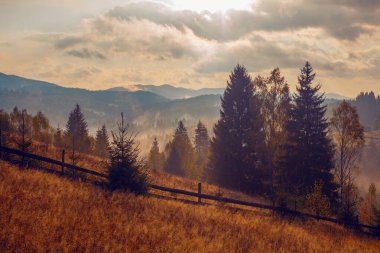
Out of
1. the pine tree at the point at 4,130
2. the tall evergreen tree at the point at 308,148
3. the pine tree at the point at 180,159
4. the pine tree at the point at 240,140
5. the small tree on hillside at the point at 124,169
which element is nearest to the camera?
the small tree on hillside at the point at 124,169

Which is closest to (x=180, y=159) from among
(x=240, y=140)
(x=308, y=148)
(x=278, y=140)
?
(x=240, y=140)

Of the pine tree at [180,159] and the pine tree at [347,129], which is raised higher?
the pine tree at [347,129]

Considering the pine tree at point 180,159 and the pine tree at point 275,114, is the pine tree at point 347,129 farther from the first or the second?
the pine tree at point 180,159

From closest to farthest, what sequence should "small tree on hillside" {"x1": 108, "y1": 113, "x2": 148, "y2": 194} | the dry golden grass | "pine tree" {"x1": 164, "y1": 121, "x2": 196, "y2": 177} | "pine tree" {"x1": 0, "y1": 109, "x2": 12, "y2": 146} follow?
the dry golden grass, "small tree on hillside" {"x1": 108, "y1": 113, "x2": 148, "y2": 194}, "pine tree" {"x1": 0, "y1": 109, "x2": 12, "y2": 146}, "pine tree" {"x1": 164, "y1": 121, "x2": 196, "y2": 177}

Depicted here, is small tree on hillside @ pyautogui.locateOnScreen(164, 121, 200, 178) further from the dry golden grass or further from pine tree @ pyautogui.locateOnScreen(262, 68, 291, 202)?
the dry golden grass

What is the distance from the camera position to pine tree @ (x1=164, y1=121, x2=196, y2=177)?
6053 cm

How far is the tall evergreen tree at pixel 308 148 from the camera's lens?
29.9m

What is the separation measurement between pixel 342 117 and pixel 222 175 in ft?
45.9

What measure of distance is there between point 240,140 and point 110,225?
84.8 feet

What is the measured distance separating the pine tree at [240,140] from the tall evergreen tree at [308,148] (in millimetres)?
3012

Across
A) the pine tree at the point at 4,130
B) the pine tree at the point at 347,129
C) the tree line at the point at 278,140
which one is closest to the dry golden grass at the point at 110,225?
the pine tree at the point at 4,130

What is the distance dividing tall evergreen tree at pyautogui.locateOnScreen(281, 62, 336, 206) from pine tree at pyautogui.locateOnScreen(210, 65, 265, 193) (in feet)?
9.88

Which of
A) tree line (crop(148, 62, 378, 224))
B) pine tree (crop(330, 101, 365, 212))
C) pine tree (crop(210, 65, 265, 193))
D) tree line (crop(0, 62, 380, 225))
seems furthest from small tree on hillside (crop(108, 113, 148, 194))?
pine tree (crop(330, 101, 365, 212))

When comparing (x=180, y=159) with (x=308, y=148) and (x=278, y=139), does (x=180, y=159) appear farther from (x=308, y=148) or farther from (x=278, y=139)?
(x=308, y=148)
